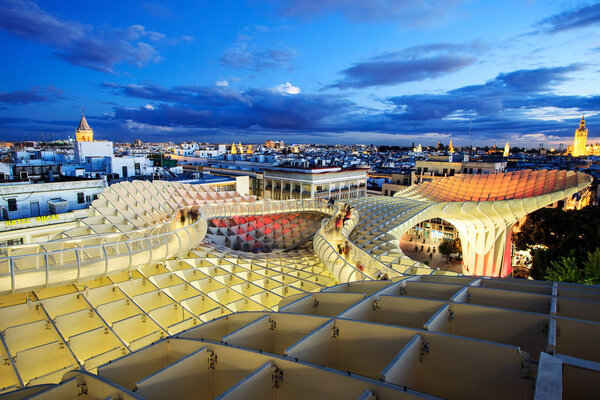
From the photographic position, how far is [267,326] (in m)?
9.95

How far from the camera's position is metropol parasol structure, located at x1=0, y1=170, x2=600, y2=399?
6844 mm

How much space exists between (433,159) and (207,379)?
3989 inches

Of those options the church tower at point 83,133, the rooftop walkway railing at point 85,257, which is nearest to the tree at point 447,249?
the rooftop walkway railing at point 85,257

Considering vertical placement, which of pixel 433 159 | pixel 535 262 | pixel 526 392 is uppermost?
pixel 433 159

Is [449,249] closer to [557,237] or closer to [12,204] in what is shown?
[557,237]

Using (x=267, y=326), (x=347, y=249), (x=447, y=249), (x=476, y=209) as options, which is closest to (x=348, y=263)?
(x=347, y=249)

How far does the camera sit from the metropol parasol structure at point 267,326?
22.5 ft

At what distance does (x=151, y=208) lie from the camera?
32594 mm

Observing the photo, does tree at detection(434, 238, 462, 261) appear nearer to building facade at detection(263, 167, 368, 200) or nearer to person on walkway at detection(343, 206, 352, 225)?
building facade at detection(263, 167, 368, 200)

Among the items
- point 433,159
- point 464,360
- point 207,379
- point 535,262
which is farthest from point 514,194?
point 433,159

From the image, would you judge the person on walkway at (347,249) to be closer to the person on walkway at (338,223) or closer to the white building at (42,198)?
the person on walkway at (338,223)

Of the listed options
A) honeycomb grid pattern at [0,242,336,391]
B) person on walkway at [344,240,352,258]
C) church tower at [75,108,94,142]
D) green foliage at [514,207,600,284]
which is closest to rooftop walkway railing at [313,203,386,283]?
person on walkway at [344,240,352,258]

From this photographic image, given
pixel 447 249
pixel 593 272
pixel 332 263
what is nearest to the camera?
pixel 332 263

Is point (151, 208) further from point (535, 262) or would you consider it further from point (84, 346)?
point (535, 262)
